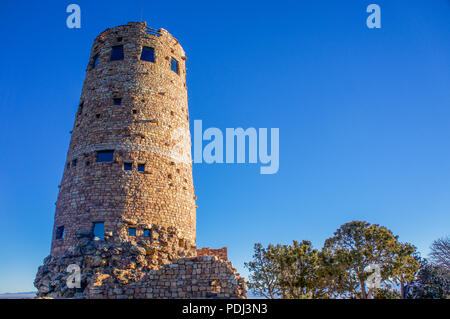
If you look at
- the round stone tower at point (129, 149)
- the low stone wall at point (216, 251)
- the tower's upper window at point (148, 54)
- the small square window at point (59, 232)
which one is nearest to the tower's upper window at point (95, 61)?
the round stone tower at point (129, 149)

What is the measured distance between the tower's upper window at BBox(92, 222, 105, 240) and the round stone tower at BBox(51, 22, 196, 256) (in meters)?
0.06

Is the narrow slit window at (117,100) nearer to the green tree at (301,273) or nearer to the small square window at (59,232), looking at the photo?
the small square window at (59,232)

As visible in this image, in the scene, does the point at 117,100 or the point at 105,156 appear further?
the point at 117,100

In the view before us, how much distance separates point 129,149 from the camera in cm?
2133

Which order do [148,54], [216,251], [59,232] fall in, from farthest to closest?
[148,54] → [216,251] → [59,232]

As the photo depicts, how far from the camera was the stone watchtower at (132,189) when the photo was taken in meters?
17.4

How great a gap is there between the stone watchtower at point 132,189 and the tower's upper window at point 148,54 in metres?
0.07

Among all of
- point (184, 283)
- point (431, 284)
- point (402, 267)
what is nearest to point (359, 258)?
point (402, 267)

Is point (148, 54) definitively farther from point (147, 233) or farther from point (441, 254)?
point (441, 254)

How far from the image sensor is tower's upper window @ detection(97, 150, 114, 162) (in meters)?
21.2

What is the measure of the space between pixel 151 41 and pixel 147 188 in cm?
1131

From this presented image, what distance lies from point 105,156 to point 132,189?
2.98 metres

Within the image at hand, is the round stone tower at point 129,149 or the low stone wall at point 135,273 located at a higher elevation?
the round stone tower at point 129,149

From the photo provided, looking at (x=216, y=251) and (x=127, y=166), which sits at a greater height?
(x=127, y=166)
